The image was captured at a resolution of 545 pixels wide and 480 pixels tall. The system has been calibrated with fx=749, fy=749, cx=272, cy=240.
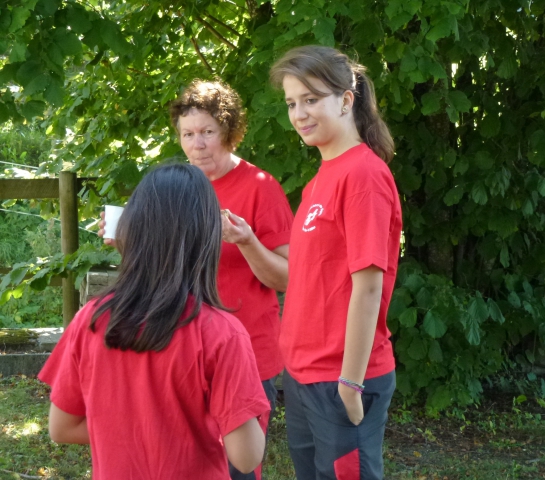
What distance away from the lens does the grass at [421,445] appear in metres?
4.00

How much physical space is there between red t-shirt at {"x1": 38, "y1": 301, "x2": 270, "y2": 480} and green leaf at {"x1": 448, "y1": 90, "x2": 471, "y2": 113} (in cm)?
280

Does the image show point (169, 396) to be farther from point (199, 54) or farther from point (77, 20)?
point (199, 54)

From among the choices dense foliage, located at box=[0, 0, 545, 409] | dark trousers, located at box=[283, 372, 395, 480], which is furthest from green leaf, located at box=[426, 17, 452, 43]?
dark trousers, located at box=[283, 372, 395, 480]

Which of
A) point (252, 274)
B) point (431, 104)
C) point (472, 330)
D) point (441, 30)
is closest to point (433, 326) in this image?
point (472, 330)

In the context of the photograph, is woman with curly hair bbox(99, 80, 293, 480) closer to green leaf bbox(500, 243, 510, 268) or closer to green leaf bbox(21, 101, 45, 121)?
green leaf bbox(21, 101, 45, 121)

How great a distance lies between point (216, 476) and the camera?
1.57 metres

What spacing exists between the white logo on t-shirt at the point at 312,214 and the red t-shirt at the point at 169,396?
1.99ft

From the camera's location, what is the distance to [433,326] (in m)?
4.16

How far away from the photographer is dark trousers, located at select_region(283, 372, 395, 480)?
6.63 feet

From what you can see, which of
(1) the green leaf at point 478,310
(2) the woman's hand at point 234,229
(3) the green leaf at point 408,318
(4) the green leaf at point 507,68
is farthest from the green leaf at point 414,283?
(2) the woman's hand at point 234,229

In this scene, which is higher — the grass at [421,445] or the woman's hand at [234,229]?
the woman's hand at [234,229]

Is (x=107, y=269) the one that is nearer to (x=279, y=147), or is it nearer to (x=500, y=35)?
(x=279, y=147)

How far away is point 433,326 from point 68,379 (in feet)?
9.51

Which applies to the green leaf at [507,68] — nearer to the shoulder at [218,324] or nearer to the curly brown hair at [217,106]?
the curly brown hair at [217,106]
